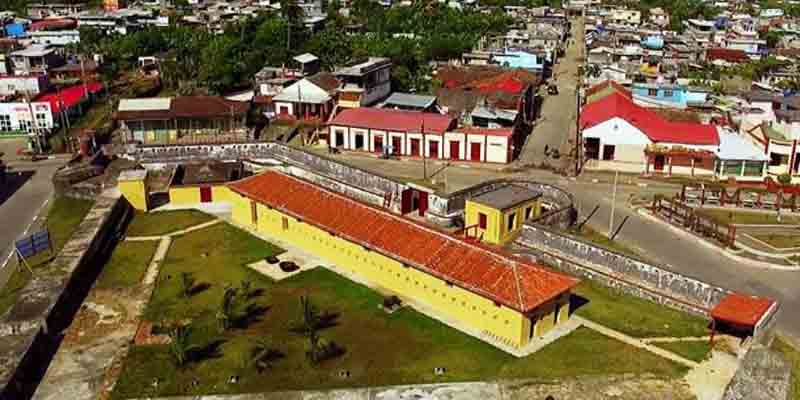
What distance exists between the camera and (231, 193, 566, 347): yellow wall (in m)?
33.2

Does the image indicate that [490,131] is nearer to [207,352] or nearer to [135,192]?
[135,192]

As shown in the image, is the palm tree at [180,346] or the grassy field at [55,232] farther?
the grassy field at [55,232]

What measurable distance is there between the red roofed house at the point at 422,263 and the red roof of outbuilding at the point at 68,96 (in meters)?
41.0

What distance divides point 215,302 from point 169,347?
195 inches

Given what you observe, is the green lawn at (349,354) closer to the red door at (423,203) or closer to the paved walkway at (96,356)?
the paved walkway at (96,356)

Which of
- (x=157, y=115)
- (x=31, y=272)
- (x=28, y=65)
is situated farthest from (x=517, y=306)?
(x=28, y=65)

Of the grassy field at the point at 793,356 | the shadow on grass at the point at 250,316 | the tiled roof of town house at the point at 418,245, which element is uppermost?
the tiled roof of town house at the point at 418,245

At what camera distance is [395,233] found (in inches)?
1537

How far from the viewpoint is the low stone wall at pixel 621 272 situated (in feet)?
117

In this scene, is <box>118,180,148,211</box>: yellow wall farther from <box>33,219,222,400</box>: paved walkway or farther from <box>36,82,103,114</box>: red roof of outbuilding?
<box>36,82,103,114</box>: red roof of outbuilding

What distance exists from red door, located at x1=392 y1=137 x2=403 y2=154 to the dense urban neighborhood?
5.4 inches

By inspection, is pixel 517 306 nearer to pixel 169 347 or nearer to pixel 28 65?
pixel 169 347

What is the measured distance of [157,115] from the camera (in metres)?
68.6

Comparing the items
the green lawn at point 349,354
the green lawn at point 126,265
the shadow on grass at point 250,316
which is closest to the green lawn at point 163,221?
the green lawn at point 126,265
